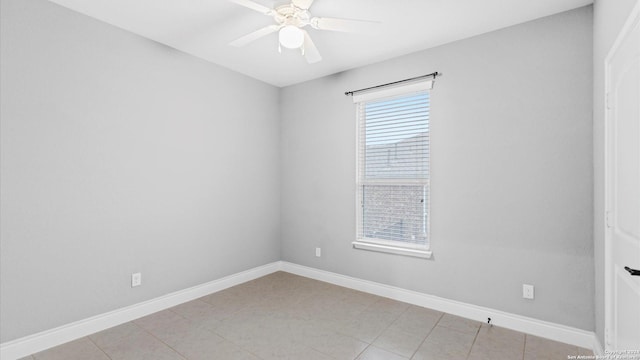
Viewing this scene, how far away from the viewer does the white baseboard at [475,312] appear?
7.54ft

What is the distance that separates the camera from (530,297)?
2.47 metres

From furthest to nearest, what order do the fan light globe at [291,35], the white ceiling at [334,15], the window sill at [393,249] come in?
the window sill at [393,249] < the white ceiling at [334,15] < the fan light globe at [291,35]

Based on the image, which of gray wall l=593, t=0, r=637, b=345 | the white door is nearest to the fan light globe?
the white door

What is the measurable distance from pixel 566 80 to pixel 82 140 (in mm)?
3920

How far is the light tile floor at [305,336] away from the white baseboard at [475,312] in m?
0.06

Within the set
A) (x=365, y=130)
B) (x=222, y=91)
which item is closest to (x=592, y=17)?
(x=365, y=130)

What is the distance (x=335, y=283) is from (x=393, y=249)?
92cm

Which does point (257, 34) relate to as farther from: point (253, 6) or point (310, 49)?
point (310, 49)

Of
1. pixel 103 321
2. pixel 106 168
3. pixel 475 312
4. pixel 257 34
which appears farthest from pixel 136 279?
pixel 475 312

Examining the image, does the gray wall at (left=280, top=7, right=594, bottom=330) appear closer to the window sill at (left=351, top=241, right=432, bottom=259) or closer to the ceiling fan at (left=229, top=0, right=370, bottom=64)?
the window sill at (left=351, top=241, right=432, bottom=259)

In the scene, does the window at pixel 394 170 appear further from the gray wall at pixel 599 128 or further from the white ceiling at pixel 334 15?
the gray wall at pixel 599 128

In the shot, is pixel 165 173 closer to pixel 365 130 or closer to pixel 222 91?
pixel 222 91

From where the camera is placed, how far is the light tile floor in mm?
2178

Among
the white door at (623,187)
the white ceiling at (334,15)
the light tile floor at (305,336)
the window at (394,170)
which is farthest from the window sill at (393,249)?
the white ceiling at (334,15)
